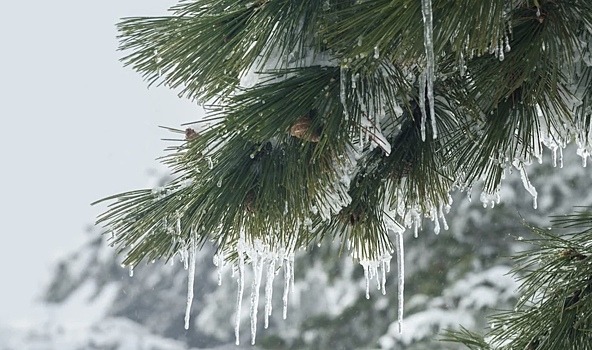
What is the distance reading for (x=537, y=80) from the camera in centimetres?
113

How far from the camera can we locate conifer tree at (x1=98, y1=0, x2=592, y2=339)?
0.97 m

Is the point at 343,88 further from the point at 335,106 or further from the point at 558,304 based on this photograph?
the point at 558,304

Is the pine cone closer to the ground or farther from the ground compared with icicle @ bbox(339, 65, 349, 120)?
closer to the ground

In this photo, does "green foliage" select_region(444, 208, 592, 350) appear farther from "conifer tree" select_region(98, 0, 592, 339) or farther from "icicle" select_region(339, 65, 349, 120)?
"icicle" select_region(339, 65, 349, 120)

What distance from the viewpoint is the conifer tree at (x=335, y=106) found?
0.97 meters

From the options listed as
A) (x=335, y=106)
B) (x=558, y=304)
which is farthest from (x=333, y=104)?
(x=558, y=304)

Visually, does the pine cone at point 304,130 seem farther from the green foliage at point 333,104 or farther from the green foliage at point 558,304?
the green foliage at point 558,304

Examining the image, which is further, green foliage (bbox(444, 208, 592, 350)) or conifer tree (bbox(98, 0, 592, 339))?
green foliage (bbox(444, 208, 592, 350))

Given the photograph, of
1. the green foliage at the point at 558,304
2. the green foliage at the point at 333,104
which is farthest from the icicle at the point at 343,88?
the green foliage at the point at 558,304

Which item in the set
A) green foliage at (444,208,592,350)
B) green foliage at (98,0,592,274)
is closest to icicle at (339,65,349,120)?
green foliage at (98,0,592,274)

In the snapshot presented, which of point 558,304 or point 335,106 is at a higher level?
point 335,106

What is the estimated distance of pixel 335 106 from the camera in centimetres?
103

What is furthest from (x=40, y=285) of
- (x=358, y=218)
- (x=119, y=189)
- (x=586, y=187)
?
(x=358, y=218)

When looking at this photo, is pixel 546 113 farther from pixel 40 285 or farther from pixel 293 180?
pixel 40 285
